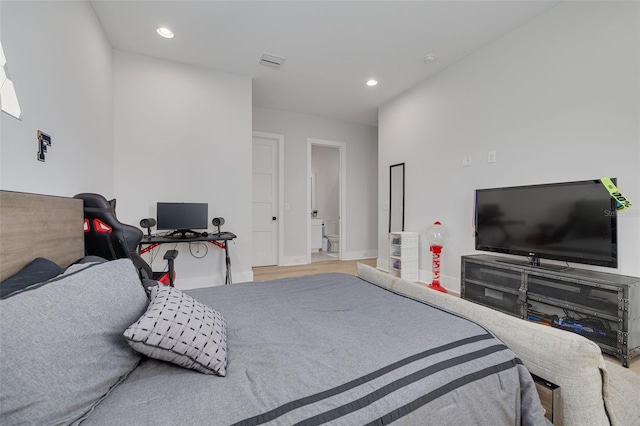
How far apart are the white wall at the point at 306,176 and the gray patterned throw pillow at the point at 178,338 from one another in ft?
13.6

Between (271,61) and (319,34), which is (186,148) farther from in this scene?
(319,34)

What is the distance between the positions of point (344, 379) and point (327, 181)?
6.77 metres

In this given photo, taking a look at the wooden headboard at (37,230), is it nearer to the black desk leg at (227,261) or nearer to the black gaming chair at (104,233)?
the black gaming chair at (104,233)

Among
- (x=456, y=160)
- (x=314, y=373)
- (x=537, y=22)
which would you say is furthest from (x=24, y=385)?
(x=537, y=22)

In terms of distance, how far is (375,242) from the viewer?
238 inches

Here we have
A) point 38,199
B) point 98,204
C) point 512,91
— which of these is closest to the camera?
point 38,199

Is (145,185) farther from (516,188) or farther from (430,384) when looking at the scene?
(516,188)

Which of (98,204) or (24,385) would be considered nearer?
(24,385)

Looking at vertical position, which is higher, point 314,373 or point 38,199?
point 38,199

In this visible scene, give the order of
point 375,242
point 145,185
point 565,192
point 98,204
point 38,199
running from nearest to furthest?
point 38,199 → point 98,204 → point 565,192 → point 145,185 → point 375,242

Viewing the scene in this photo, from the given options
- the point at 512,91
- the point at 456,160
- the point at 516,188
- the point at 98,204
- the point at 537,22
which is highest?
the point at 537,22

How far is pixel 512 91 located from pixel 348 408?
341 centimetres

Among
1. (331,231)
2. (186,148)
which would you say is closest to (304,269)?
(186,148)

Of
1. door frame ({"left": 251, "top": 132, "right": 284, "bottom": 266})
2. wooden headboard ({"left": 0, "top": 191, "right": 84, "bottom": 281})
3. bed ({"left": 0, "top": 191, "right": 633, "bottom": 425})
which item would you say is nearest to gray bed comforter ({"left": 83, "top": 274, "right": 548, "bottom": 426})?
bed ({"left": 0, "top": 191, "right": 633, "bottom": 425})
